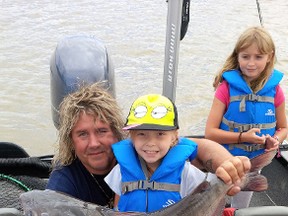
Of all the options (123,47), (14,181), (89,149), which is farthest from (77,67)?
(123,47)

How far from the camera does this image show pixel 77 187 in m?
2.64

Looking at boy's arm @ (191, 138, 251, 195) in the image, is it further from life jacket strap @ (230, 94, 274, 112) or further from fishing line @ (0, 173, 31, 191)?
fishing line @ (0, 173, 31, 191)

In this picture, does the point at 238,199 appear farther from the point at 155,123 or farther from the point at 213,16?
the point at 213,16

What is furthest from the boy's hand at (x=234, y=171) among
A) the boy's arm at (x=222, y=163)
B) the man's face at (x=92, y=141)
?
the man's face at (x=92, y=141)

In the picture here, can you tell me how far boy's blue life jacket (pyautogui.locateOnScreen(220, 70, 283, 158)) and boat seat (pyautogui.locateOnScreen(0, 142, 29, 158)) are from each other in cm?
161

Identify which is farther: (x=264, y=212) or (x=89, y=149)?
(x=89, y=149)

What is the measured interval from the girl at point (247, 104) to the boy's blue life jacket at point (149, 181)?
114 cm

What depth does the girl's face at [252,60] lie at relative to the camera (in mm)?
3561

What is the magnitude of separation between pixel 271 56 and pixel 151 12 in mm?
9587

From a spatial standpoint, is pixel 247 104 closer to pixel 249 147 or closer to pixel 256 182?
pixel 249 147

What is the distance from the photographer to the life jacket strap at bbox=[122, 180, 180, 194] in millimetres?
2545

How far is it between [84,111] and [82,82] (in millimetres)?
955

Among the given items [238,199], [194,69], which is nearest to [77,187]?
[238,199]

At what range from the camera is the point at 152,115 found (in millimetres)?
2533
